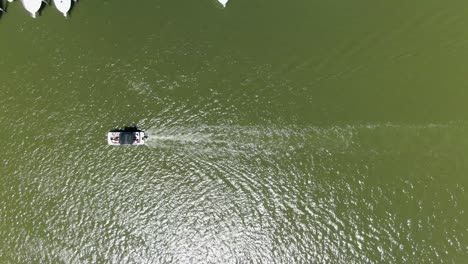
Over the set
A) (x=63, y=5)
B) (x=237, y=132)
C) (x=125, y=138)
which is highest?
(x=63, y=5)

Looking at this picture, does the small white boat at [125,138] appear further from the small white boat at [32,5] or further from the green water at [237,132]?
the small white boat at [32,5]

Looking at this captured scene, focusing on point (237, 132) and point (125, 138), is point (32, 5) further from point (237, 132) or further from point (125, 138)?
point (237, 132)

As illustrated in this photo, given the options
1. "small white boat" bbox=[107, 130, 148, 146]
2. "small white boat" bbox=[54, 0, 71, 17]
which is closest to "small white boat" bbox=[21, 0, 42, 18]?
"small white boat" bbox=[54, 0, 71, 17]

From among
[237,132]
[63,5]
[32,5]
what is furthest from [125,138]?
[32,5]

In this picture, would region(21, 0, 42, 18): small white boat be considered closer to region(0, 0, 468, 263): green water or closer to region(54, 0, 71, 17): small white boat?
region(0, 0, 468, 263): green water

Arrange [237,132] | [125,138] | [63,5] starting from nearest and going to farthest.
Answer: [125,138] < [237,132] < [63,5]

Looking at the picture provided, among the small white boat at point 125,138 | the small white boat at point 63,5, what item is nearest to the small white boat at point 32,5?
the small white boat at point 63,5

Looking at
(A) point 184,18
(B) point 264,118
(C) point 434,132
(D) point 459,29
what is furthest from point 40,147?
(D) point 459,29
